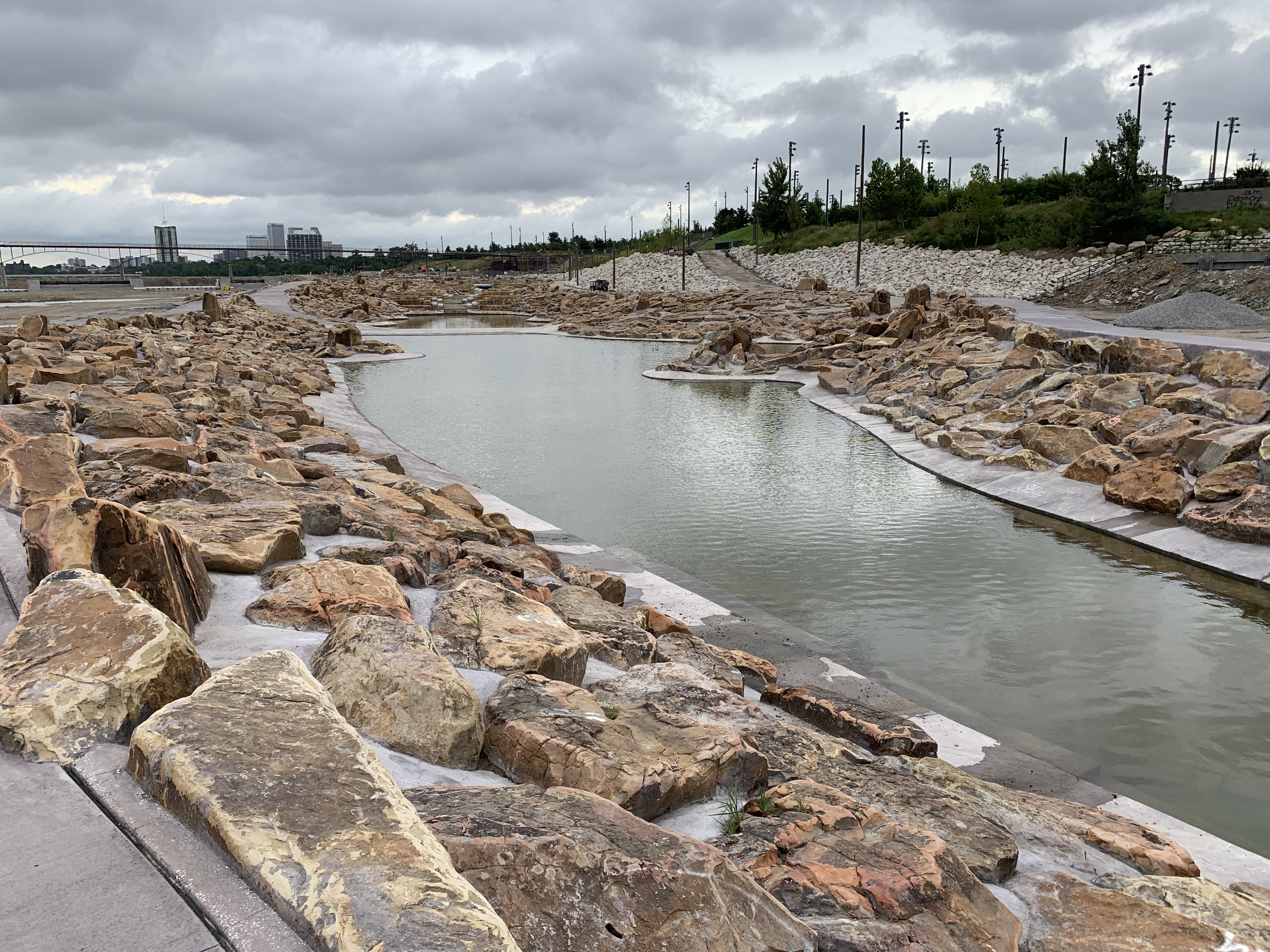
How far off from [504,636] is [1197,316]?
24.0m

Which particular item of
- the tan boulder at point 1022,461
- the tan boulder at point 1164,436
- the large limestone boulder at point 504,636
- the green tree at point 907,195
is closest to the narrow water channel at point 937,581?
the tan boulder at point 1022,461

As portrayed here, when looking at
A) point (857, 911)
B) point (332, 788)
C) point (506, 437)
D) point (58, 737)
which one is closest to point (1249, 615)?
point (857, 911)

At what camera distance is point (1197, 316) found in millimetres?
22859

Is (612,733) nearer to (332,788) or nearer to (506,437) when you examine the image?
(332,788)

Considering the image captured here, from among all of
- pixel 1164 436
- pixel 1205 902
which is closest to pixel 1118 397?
pixel 1164 436

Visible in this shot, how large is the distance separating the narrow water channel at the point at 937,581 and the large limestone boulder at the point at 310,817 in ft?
17.4

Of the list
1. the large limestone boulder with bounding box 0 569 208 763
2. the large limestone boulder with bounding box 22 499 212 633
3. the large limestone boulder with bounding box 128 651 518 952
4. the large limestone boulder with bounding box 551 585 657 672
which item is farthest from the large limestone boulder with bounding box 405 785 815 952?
the large limestone boulder with bounding box 551 585 657 672

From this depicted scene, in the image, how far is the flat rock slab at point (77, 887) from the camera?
212cm

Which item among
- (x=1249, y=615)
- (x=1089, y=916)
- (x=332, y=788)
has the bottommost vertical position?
(x=1249, y=615)

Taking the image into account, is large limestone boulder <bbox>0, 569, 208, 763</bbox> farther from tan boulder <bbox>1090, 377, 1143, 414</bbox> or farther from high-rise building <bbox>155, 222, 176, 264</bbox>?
high-rise building <bbox>155, 222, 176, 264</bbox>

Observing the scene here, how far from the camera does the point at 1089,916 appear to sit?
3512 mm

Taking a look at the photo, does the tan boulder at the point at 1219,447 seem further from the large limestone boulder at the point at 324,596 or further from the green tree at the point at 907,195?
the green tree at the point at 907,195

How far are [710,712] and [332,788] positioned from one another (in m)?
2.57

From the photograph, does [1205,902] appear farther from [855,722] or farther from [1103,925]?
[855,722]
